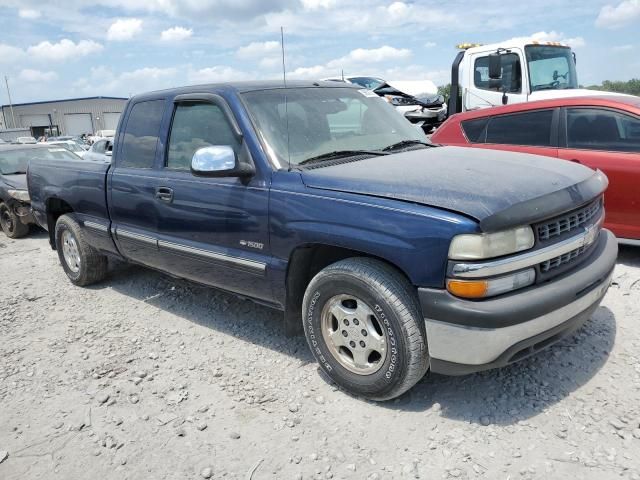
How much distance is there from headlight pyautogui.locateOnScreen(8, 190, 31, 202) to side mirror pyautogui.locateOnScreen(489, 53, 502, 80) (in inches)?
303

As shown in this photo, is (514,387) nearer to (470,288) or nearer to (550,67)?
(470,288)

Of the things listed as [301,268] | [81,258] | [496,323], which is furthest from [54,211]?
[496,323]

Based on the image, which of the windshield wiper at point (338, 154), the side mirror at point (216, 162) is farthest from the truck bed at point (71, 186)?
the windshield wiper at point (338, 154)

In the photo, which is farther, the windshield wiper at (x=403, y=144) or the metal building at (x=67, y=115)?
the metal building at (x=67, y=115)

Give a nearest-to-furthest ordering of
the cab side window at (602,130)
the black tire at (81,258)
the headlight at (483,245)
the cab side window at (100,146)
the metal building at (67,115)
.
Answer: the headlight at (483,245)
the cab side window at (602,130)
the black tire at (81,258)
the cab side window at (100,146)
the metal building at (67,115)

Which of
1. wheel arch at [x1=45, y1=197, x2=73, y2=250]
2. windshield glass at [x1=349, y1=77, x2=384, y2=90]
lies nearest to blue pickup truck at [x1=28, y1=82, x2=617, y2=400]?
wheel arch at [x1=45, y1=197, x2=73, y2=250]

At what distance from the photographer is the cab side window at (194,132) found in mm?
3594

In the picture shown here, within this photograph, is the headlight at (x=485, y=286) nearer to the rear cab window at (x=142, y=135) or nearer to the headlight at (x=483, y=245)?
the headlight at (x=483, y=245)

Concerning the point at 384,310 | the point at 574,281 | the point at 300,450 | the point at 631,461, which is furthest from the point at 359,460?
the point at 574,281

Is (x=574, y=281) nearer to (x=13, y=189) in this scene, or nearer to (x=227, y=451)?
(x=227, y=451)

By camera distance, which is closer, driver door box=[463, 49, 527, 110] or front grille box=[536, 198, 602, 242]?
front grille box=[536, 198, 602, 242]

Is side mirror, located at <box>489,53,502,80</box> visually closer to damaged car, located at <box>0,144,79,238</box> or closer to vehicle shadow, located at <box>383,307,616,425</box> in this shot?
vehicle shadow, located at <box>383,307,616,425</box>

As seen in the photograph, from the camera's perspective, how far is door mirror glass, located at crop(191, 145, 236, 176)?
3191mm

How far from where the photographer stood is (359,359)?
2.98 metres
